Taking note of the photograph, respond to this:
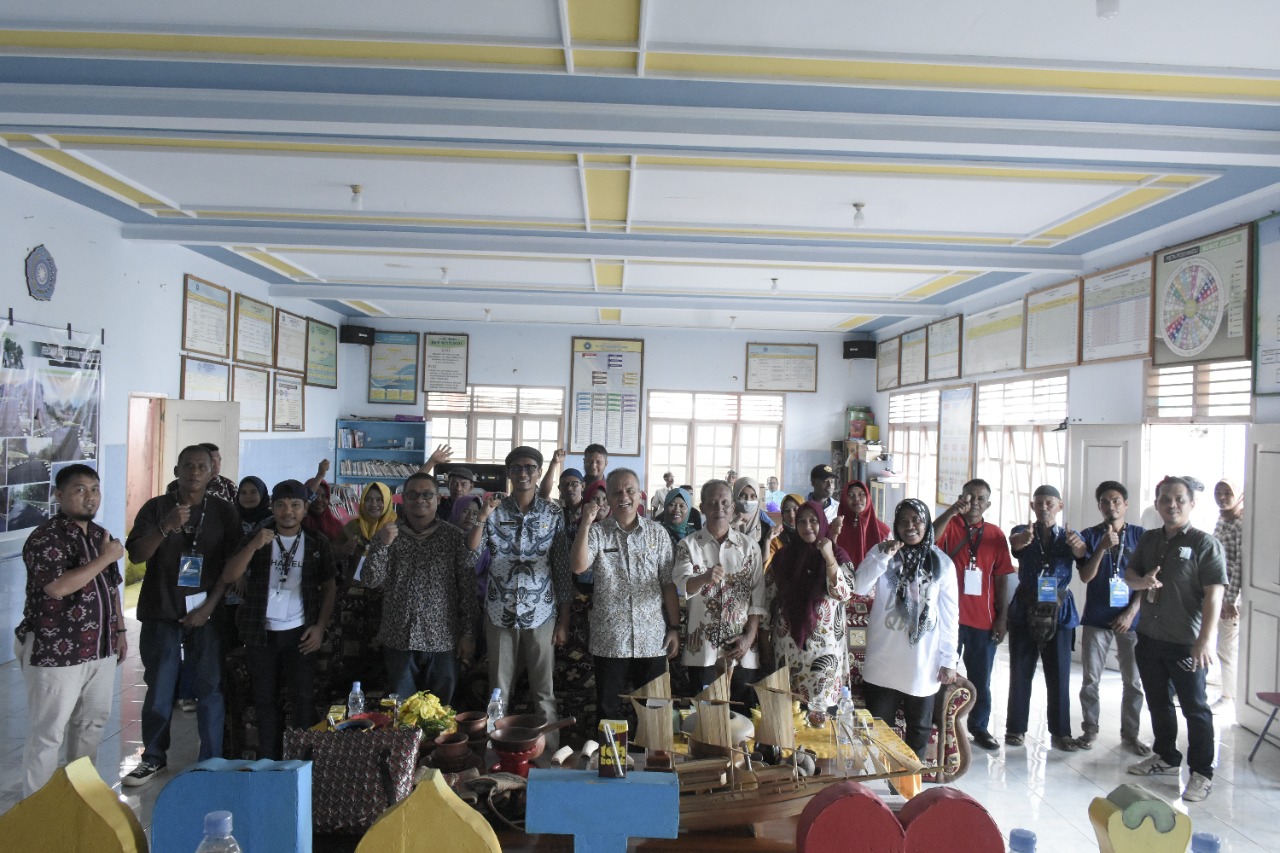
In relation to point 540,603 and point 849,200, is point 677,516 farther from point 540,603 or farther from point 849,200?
point 849,200

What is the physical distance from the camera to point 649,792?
1.19 m

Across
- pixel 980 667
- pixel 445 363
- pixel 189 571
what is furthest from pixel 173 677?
pixel 445 363

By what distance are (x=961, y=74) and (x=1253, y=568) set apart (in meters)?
3.52

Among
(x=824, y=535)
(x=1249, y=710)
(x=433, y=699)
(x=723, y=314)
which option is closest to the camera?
(x=433, y=699)

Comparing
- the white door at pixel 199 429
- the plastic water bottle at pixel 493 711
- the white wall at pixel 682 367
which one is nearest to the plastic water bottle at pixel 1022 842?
the plastic water bottle at pixel 493 711

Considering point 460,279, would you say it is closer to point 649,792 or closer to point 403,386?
point 403,386

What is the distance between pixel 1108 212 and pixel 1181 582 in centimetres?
279

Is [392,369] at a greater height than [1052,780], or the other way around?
[392,369]

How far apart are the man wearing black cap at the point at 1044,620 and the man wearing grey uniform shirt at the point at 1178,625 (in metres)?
0.33

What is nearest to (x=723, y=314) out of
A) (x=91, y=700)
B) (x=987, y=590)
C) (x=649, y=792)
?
(x=987, y=590)

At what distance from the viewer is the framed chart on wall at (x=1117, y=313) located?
6.02 m

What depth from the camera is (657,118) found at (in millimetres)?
4031

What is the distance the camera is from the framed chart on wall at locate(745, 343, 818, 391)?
12422 millimetres

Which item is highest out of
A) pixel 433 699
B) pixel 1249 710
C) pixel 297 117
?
pixel 297 117
